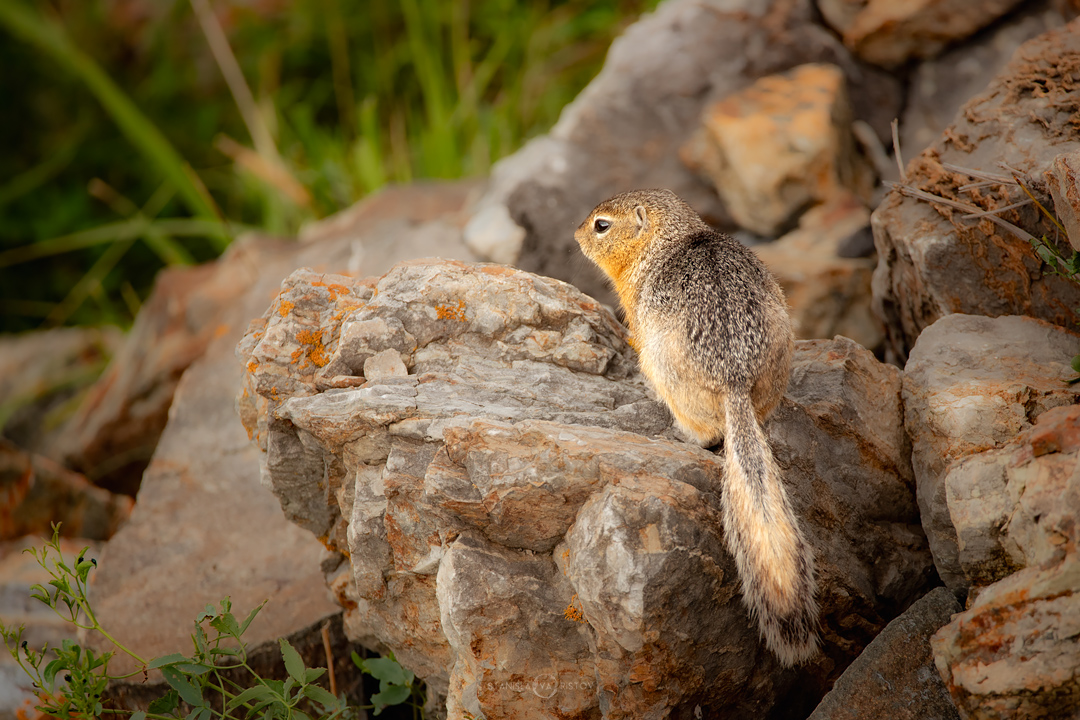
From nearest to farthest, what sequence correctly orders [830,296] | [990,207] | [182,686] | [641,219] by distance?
[182,686] < [990,207] < [641,219] < [830,296]

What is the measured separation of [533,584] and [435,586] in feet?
1.46

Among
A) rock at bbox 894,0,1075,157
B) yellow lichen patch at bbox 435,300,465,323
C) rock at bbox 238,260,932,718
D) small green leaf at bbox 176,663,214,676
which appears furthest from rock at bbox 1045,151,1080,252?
small green leaf at bbox 176,663,214,676

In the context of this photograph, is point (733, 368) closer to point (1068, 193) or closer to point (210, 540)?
point (1068, 193)

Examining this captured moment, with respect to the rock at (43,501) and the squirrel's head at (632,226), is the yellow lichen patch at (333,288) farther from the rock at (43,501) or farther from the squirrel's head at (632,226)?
the rock at (43,501)

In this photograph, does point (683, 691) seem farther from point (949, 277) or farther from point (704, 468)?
point (949, 277)

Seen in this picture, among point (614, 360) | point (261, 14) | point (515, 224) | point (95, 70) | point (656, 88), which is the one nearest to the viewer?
point (614, 360)

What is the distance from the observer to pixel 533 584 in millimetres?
2953

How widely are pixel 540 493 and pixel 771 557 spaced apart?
783mm

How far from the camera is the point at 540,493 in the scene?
291cm

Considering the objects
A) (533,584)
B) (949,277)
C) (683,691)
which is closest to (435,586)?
(533,584)

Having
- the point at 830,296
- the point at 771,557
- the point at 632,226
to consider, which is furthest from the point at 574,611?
the point at 830,296

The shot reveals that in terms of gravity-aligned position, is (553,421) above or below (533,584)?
above

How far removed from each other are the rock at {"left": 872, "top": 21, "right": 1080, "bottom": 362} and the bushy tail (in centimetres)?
153

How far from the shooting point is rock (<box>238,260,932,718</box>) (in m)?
2.85
